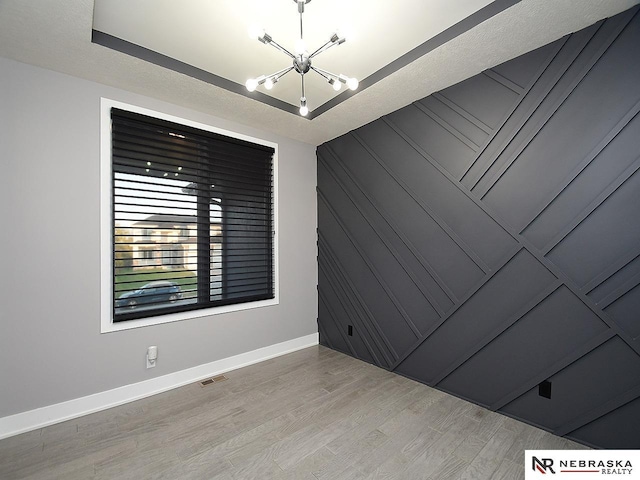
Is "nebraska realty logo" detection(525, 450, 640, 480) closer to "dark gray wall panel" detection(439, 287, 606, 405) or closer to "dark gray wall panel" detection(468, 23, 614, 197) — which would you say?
"dark gray wall panel" detection(439, 287, 606, 405)

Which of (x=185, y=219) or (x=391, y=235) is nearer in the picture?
(x=185, y=219)

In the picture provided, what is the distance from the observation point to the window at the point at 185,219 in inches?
99.3

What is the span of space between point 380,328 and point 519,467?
61.8 inches

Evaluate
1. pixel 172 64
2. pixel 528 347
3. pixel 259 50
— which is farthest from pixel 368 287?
pixel 172 64

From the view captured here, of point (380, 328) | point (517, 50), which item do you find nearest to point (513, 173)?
point (517, 50)

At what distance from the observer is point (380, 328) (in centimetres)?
313

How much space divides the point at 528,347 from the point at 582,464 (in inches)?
27.1

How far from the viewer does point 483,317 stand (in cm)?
235

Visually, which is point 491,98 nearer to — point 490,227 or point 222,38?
point 490,227

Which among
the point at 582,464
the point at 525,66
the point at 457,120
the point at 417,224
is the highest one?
the point at 525,66

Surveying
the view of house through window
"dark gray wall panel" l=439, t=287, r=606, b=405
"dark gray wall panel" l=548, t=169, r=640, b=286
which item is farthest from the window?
"dark gray wall panel" l=548, t=169, r=640, b=286

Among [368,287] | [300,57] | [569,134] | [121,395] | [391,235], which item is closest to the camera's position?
[300,57]

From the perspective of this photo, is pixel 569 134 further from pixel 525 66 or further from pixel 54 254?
pixel 54 254

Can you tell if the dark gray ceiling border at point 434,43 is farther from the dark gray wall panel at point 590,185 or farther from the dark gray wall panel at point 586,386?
the dark gray wall panel at point 586,386
